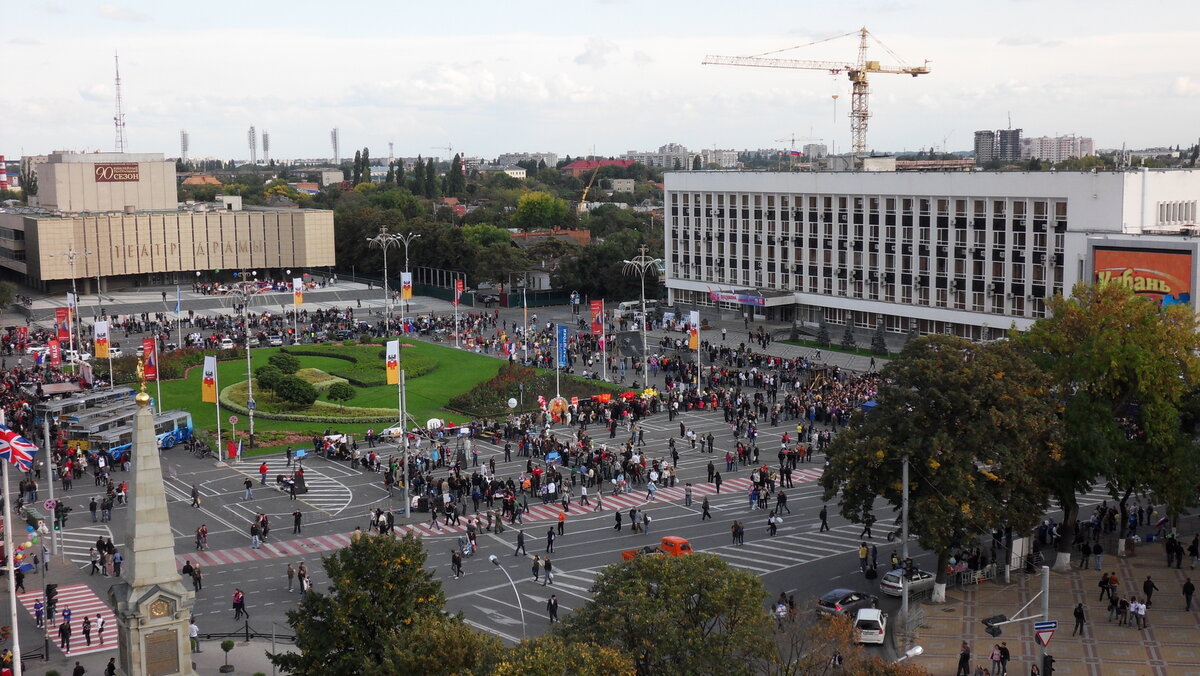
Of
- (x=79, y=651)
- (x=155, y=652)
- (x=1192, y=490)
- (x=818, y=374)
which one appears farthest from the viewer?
(x=818, y=374)

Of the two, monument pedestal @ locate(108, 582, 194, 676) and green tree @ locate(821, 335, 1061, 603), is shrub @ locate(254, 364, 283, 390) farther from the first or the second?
monument pedestal @ locate(108, 582, 194, 676)

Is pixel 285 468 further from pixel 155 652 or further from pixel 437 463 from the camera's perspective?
pixel 155 652

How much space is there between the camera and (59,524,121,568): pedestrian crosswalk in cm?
4801

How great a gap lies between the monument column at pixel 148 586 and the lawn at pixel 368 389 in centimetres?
3941

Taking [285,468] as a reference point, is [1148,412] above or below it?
above

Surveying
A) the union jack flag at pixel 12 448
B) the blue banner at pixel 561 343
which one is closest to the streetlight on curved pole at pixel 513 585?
the union jack flag at pixel 12 448

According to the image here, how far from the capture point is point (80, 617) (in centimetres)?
4103

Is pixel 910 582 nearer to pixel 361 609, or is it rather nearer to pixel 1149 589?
pixel 1149 589

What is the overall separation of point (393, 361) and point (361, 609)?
32308 mm

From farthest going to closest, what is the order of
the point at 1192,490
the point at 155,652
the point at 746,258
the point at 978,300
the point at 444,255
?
the point at 444,255 < the point at 746,258 < the point at 978,300 < the point at 1192,490 < the point at 155,652

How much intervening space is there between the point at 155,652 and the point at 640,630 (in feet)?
34.0

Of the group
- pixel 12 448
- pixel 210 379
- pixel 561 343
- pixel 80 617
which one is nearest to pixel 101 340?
pixel 210 379

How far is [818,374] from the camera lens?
76.2m

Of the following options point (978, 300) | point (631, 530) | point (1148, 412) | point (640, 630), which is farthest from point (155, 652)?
point (978, 300)
